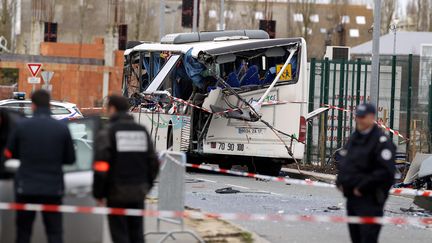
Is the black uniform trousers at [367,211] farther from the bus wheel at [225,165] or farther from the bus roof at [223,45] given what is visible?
the bus wheel at [225,165]

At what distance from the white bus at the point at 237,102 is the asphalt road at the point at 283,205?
83cm

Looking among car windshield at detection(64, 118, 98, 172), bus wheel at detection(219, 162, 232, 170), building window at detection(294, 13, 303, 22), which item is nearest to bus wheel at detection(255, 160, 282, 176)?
bus wheel at detection(219, 162, 232, 170)

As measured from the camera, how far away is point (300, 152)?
20.7 metres

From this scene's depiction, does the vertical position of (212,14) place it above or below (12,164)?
above

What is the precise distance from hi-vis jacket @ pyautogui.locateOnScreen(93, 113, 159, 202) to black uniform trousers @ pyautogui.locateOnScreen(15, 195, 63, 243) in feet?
1.34

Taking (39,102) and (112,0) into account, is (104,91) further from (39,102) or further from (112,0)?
(39,102)

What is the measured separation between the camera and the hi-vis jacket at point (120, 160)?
8383 mm

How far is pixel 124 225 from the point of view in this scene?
28.1 ft

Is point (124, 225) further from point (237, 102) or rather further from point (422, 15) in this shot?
point (422, 15)

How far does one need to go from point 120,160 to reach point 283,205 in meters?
7.17

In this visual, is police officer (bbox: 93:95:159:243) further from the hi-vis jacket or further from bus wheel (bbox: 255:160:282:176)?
bus wheel (bbox: 255:160:282:176)

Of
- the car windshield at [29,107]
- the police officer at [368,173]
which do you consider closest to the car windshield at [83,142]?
the police officer at [368,173]

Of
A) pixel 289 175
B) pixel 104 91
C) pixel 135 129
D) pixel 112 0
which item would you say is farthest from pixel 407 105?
pixel 112 0

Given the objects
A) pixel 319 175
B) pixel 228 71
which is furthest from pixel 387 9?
pixel 228 71
